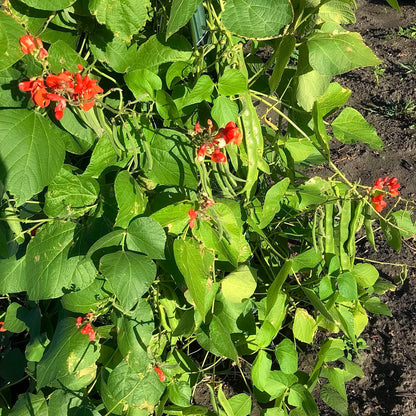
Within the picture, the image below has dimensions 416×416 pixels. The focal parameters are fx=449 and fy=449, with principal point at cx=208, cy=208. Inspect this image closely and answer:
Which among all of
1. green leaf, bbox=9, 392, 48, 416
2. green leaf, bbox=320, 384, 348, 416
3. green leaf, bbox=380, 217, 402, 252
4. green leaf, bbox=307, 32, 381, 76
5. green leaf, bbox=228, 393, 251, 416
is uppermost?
green leaf, bbox=307, 32, 381, 76

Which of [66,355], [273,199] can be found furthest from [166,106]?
[66,355]

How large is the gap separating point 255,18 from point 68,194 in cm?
59

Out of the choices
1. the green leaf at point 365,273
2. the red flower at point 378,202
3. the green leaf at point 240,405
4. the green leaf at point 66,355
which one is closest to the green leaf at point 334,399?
the green leaf at point 240,405

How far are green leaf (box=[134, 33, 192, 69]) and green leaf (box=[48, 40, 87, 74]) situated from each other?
6.0 inches

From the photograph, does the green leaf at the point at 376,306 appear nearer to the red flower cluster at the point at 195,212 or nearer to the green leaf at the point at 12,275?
the red flower cluster at the point at 195,212

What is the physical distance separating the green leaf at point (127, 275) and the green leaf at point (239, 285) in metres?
0.41

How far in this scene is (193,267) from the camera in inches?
40.7

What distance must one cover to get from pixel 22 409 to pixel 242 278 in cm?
84

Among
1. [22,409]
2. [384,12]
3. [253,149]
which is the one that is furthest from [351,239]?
[384,12]

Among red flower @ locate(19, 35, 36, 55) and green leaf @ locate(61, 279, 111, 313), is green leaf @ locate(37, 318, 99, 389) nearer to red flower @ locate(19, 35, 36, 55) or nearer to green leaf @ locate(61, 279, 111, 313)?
green leaf @ locate(61, 279, 111, 313)

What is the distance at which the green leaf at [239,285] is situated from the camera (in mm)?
1351

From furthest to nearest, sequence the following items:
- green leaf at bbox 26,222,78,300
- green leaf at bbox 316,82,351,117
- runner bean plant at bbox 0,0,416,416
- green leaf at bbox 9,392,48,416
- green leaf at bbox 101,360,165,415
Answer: green leaf at bbox 9,392,48,416 → green leaf at bbox 101,360,165,415 → green leaf at bbox 316,82,351,117 → green leaf at bbox 26,222,78,300 → runner bean plant at bbox 0,0,416,416

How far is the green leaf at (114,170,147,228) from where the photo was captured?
3.28 feet

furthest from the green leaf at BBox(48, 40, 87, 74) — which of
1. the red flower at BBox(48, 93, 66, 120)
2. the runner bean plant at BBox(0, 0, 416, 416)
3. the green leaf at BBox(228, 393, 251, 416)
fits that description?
the green leaf at BBox(228, 393, 251, 416)
